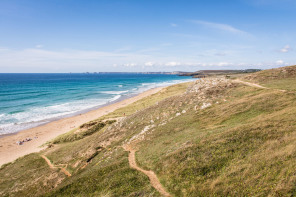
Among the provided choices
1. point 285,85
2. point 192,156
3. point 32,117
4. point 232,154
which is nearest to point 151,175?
point 192,156

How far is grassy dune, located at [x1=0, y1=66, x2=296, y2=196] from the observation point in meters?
12.6

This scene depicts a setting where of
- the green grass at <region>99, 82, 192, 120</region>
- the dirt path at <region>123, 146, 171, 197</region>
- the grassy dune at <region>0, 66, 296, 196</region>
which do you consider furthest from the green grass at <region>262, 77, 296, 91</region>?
the green grass at <region>99, 82, 192, 120</region>

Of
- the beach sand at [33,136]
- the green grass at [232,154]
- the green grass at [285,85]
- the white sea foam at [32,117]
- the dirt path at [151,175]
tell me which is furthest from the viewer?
the white sea foam at [32,117]

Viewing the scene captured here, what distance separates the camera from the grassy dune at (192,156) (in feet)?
41.2

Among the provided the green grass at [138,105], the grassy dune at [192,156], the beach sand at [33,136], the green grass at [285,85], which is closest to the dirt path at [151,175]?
the grassy dune at [192,156]

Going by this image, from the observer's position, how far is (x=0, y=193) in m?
20.5

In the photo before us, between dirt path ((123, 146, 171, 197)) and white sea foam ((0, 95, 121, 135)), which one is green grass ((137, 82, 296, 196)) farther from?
white sea foam ((0, 95, 121, 135))

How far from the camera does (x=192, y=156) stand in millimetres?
16000

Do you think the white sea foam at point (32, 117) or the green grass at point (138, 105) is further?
the white sea foam at point (32, 117)

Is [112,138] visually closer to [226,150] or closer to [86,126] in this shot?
[86,126]

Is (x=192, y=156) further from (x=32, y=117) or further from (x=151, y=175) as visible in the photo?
(x=32, y=117)

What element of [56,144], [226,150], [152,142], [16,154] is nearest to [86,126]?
[56,144]

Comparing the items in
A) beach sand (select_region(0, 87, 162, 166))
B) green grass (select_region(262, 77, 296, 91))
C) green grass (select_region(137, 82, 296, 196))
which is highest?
green grass (select_region(262, 77, 296, 91))

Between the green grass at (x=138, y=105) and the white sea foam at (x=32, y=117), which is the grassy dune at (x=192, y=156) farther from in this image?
the white sea foam at (x=32, y=117)
